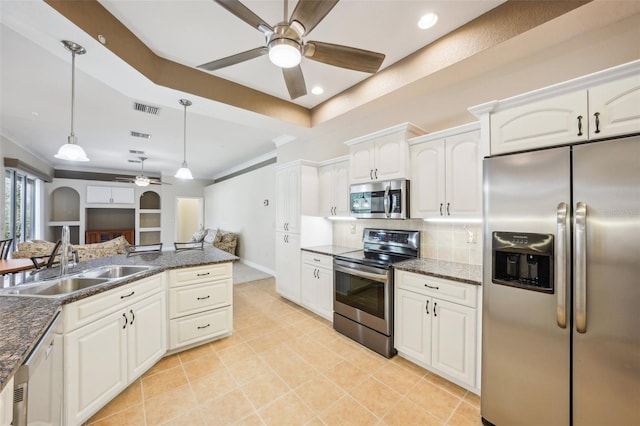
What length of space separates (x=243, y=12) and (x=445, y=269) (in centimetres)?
243

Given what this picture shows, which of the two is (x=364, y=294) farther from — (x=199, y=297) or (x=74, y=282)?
(x=74, y=282)

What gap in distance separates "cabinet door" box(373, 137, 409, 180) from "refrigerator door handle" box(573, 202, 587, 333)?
144 centimetres

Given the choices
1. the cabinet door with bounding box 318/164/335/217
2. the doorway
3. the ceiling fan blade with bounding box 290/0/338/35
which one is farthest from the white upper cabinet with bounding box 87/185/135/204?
the ceiling fan blade with bounding box 290/0/338/35

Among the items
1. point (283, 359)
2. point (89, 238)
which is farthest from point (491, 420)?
point (89, 238)

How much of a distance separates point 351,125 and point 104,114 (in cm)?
378

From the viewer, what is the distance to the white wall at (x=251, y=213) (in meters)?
5.91

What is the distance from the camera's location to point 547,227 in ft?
4.88

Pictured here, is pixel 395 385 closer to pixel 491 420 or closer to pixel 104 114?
pixel 491 420

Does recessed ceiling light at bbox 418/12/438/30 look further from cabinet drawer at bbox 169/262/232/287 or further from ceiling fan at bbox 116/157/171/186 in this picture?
ceiling fan at bbox 116/157/171/186

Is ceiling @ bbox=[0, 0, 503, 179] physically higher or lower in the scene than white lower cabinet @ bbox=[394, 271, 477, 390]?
higher

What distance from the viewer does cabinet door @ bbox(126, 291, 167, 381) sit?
2.05m

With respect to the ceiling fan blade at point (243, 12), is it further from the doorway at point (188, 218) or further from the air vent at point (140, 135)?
the doorway at point (188, 218)

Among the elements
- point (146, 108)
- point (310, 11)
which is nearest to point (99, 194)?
point (146, 108)

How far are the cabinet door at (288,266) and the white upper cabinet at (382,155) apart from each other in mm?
1427
